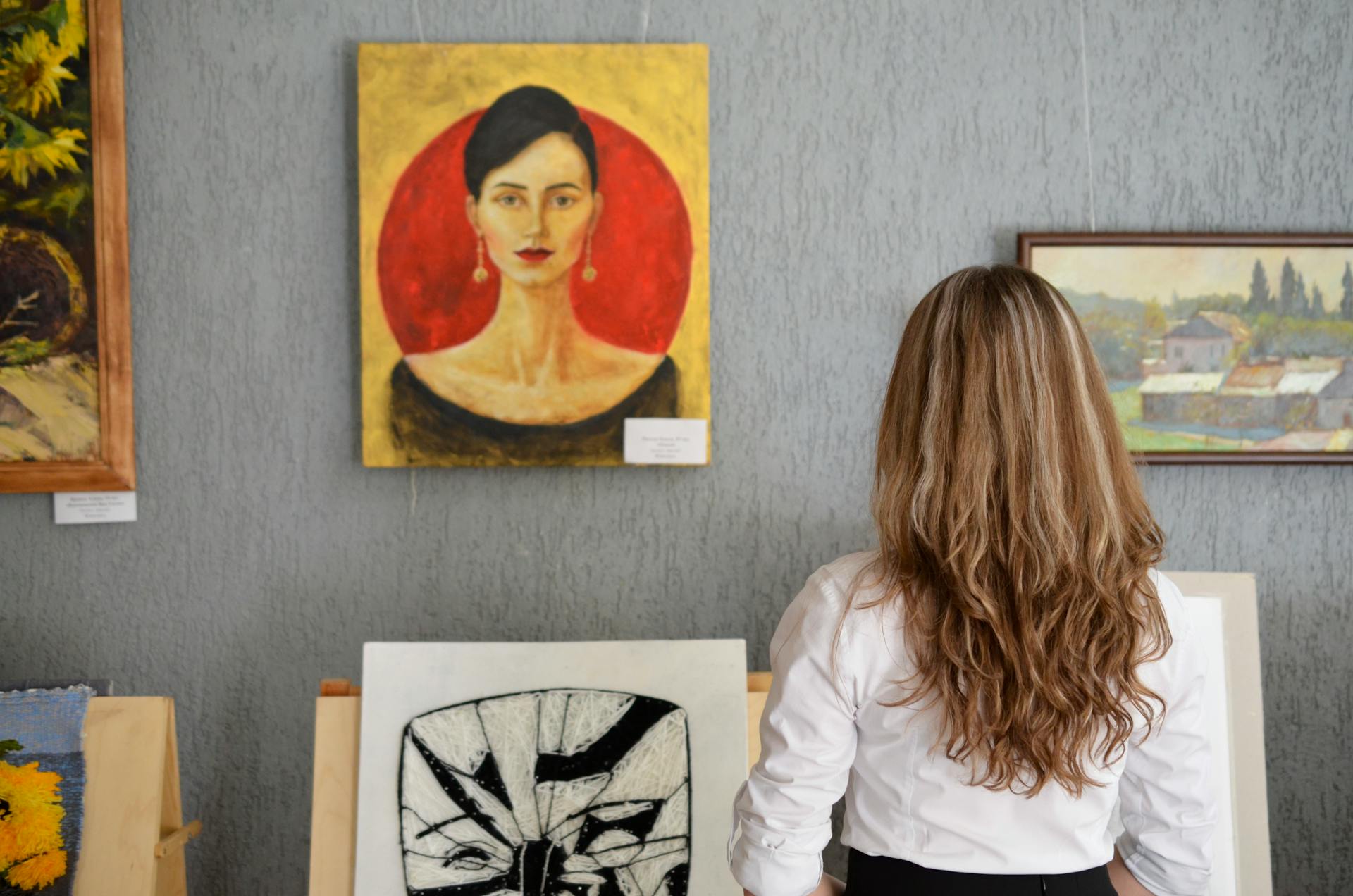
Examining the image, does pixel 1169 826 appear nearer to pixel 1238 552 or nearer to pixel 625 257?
pixel 1238 552

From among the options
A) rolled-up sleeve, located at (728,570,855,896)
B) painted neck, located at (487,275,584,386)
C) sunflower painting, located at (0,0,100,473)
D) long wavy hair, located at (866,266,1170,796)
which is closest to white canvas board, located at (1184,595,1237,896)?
long wavy hair, located at (866,266,1170,796)

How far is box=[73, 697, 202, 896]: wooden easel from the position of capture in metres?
1.56

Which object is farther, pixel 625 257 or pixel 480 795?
pixel 625 257

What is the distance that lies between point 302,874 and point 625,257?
4.56 feet

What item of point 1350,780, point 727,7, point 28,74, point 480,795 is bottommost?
point 1350,780

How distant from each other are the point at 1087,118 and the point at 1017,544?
129 cm

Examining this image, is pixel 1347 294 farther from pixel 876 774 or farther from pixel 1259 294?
pixel 876 774

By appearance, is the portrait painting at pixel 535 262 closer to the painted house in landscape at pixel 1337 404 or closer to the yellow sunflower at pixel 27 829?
the yellow sunflower at pixel 27 829

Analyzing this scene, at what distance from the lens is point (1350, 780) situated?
73.7 inches

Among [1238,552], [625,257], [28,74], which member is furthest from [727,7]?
[1238,552]

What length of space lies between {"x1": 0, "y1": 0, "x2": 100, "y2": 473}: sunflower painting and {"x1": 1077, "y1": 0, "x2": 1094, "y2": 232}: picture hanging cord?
195cm

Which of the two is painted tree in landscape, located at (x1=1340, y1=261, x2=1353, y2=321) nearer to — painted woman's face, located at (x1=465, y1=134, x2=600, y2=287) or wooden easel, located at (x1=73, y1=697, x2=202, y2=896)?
painted woman's face, located at (x1=465, y1=134, x2=600, y2=287)

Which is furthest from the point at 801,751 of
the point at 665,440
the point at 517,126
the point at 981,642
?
the point at 517,126

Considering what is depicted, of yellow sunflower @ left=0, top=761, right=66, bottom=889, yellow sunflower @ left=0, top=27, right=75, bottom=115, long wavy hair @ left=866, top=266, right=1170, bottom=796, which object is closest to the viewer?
long wavy hair @ left=866, top=266, right=1170, bottom=796
